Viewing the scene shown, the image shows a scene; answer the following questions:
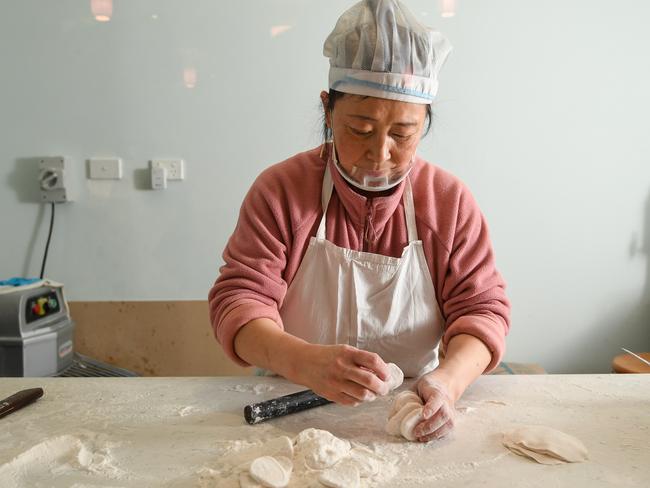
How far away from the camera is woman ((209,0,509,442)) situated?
38.0 inches

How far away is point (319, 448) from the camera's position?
77 cm

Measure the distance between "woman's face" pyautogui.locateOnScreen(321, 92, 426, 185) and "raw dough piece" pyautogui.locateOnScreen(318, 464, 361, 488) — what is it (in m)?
0.53

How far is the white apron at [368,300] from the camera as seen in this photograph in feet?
3.73

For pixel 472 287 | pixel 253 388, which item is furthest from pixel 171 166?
pixel 472 287

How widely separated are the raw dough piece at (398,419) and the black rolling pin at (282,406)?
0.15 metres

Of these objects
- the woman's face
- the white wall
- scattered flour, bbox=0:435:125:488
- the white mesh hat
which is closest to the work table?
scattered flour, bbox=0:435:125:488

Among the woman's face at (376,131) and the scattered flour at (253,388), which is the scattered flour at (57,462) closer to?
the scattered flour at (253,388)

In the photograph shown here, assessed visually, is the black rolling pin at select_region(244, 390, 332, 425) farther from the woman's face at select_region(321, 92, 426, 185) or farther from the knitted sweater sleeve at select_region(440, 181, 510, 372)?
the woman's face at select_region(321, 92, 426, 185)

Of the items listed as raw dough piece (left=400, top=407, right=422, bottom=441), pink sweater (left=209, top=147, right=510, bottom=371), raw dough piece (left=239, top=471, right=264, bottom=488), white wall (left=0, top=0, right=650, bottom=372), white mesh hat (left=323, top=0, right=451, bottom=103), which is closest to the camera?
raw dough piece (left=239, top=471, right=264, bottom=488)

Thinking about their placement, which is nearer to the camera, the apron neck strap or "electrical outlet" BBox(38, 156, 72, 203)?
the apron neck strap

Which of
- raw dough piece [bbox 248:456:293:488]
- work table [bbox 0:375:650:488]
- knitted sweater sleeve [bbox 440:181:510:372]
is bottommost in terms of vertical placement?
work table [bbox 0:375:650:488]

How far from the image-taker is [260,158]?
6.98ft

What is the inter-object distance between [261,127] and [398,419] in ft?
4.93

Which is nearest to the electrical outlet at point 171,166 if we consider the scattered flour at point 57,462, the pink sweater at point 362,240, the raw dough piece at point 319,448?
the pink sweater at point 362,240
